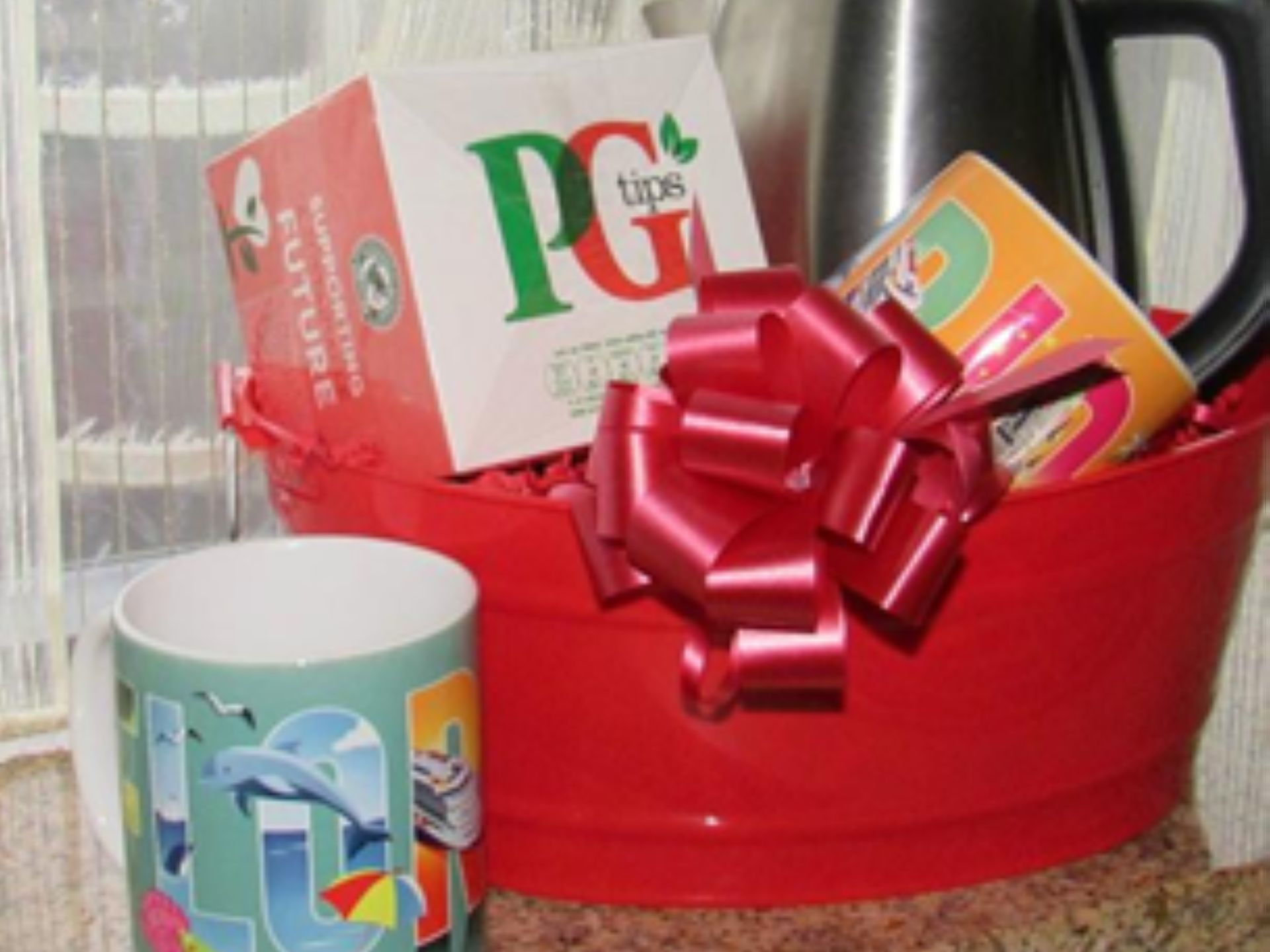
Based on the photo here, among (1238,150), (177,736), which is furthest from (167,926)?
(1238,150)

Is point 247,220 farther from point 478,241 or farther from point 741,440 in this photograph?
point 741,440

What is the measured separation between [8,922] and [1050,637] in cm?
35

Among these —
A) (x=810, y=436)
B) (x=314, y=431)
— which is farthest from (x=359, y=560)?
(x=810, y=436)

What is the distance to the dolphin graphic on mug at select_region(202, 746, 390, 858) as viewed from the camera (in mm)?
542

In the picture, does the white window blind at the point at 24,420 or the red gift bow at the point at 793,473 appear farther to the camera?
the white window blind at the point at 24,420

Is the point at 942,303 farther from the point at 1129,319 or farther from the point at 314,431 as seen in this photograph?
the point at 314,431

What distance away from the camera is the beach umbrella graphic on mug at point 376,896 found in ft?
1.82

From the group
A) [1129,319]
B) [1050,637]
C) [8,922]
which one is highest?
[1129,319]

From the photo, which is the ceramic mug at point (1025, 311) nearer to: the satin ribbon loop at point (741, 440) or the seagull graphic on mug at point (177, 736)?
the satin ribbon loop at point (741, 440)

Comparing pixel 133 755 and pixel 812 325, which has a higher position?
pixel 812 325

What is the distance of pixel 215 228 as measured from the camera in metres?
0.79

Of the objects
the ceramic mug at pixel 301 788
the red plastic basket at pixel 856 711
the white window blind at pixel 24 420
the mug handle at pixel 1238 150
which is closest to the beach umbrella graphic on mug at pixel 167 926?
the ceramic mug at pixel 301 788

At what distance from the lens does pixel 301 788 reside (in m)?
0.54

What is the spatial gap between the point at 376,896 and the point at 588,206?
23cm
